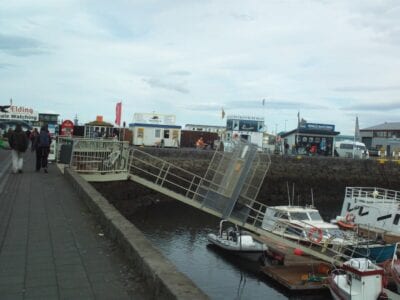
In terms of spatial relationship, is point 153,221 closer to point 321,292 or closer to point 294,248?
point 294,248

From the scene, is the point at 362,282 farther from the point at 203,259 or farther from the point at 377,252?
the point at 203,259

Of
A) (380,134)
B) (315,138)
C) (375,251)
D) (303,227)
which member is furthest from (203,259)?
(380,134)

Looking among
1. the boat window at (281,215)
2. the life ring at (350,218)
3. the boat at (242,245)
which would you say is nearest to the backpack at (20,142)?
the boat at (242,245)

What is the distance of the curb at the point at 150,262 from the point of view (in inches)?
196

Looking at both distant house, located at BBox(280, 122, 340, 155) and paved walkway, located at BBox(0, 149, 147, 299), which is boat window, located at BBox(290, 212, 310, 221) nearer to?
paved walkway, located at BBox(0, 149, 147, 299)

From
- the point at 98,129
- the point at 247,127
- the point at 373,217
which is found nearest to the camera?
the point at 373,217

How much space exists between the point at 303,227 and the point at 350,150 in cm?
4365

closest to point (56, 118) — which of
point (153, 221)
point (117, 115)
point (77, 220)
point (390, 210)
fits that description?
point (153, 221)

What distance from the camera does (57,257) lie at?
7090 mm

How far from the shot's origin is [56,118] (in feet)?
230

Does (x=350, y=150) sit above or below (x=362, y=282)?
above

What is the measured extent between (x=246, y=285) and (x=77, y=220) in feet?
33.8

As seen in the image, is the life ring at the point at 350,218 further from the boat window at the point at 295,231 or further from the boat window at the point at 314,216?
the boat window at the point at 295,231

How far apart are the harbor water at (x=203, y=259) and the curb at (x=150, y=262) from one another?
7316 millimetres
